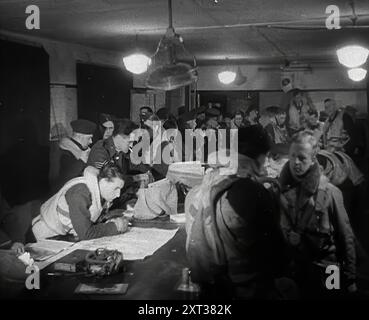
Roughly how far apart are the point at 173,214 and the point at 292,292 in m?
0.97

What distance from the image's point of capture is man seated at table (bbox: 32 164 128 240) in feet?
7.61

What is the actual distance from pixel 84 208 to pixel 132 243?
35 centimetres

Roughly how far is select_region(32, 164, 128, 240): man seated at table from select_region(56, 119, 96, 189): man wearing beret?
2.15 ft

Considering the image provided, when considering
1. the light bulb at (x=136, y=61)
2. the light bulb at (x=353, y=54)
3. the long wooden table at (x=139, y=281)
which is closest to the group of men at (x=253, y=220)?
the long wooden table at (x=139, y=281)

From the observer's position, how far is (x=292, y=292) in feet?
6.69

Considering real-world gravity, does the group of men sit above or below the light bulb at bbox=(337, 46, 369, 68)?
below

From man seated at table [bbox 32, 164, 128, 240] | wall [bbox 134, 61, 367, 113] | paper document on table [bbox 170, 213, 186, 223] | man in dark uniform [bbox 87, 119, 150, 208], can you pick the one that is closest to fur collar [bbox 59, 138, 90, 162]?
man in dark uniform [bbox 87, 119, 150, 208]

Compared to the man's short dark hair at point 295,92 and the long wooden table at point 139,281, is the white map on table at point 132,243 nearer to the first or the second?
the long wooden table at point 139,281

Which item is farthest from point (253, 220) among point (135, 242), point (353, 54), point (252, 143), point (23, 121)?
point (23, 121)

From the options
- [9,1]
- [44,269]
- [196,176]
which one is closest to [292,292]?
[196,176]

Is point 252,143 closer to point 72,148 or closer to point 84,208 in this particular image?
point 84,208

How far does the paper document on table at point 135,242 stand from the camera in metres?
2.09

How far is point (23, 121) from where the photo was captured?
3.94m

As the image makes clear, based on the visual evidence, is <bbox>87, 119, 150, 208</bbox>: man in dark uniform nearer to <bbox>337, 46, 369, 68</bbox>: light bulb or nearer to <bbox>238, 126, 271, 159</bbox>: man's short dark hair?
<bbox>238, 126, 271, 159</bbox>: man's short dark hair
